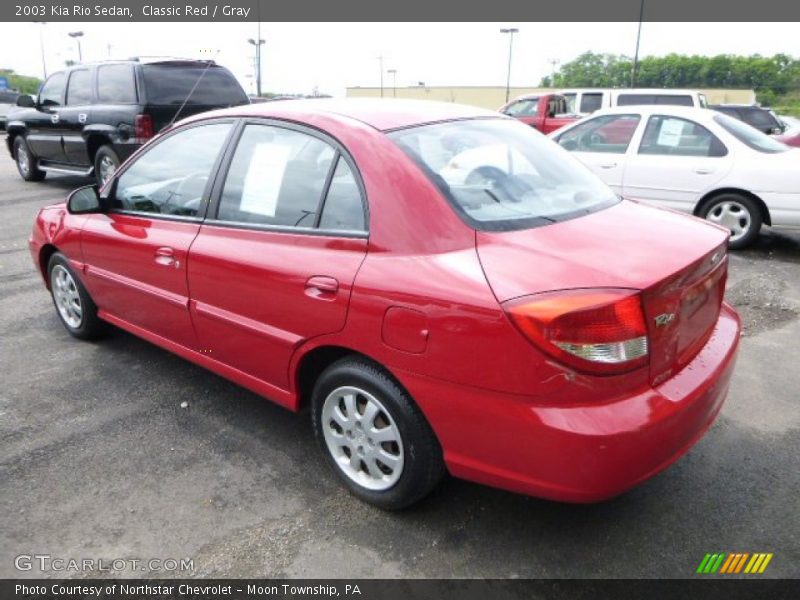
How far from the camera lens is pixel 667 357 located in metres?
2.21

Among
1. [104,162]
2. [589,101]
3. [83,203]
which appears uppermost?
[589,101]

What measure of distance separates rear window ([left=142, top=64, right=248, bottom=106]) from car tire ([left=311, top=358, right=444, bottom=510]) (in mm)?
7079

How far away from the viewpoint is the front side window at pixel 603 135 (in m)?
7.46

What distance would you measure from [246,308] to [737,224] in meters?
5.91

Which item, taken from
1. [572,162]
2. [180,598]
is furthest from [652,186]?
[180,598]

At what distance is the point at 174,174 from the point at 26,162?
10.3 metres

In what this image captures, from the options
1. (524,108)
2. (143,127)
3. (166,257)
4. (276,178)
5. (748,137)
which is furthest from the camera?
(524,108)

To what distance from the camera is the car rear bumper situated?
2.02 metres

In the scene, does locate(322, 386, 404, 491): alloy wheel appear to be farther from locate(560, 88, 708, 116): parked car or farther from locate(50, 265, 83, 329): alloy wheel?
locate(560, 88, 708, 116): parked car

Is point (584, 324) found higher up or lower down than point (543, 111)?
lower down

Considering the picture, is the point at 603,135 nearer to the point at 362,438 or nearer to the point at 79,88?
the point at 362,438

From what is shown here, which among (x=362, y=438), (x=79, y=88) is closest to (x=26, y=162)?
(x=79, y=88)

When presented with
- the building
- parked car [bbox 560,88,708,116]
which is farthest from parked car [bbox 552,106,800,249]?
the building

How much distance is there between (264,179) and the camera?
2961 millimetres
